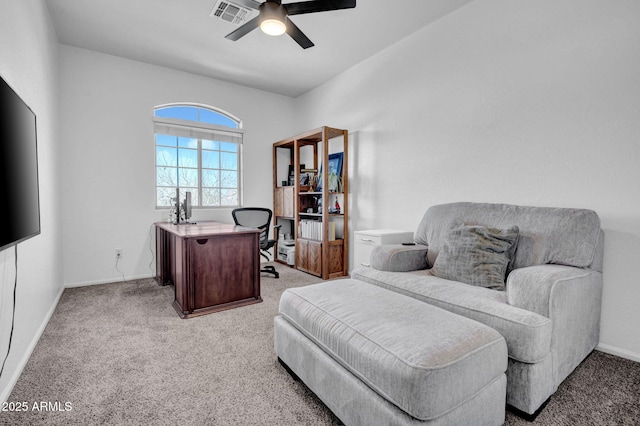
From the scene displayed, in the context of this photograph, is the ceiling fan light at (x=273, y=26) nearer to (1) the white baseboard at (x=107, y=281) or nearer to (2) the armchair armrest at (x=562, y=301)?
(2) the armchair armrest at (x=562, y=301)

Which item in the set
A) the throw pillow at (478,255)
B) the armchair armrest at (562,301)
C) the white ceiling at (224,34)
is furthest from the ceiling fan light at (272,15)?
the armchair armrest at (562,301)

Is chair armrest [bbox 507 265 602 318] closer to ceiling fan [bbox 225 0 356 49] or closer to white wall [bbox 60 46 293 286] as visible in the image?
ceiling fan [bbox 225 0 356 49]

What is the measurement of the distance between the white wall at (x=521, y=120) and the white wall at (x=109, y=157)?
111 inches

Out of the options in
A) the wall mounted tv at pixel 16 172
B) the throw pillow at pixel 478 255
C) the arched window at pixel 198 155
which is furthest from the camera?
the arched window at pixel 198 155

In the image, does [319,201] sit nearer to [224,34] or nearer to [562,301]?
[224,34]

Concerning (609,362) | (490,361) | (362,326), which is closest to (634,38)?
(609,362)

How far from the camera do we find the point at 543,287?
1467 millimetres

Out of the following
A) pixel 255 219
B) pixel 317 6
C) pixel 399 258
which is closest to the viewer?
pixel 317 6

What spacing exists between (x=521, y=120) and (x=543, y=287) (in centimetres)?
159

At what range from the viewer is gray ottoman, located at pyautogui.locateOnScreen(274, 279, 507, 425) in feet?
Answer: 3.47

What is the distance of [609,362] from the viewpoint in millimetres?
1939

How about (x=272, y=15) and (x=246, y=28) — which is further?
(x=246, y=28)

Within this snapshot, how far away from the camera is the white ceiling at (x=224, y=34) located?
2867mm

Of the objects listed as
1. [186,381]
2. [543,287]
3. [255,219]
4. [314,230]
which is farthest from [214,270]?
[543,287]
